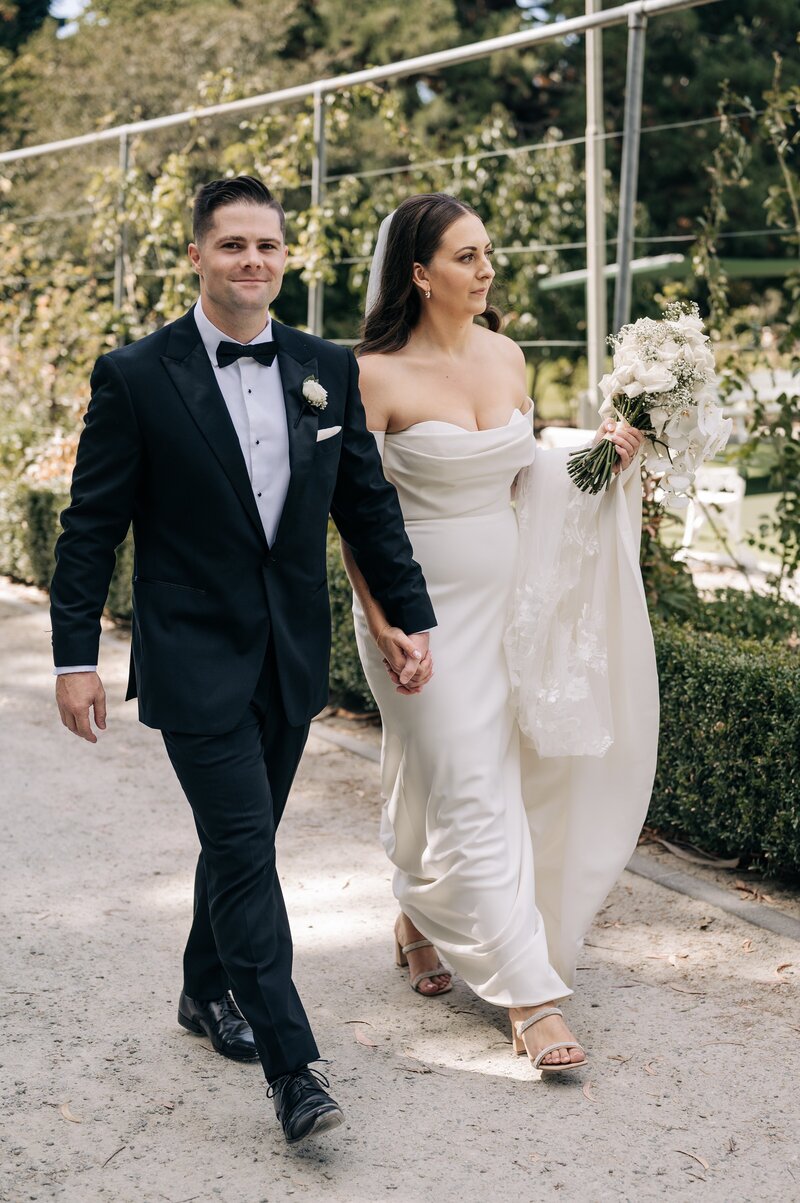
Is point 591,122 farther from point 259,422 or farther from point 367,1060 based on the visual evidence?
point 367,1060

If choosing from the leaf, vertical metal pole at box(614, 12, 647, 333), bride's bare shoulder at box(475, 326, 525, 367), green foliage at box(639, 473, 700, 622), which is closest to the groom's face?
bride's bare shoulder at box(475, 326, 525, 367)

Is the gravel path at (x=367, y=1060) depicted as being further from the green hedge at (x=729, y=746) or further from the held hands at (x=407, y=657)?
the held hands at (x=407, y=657)

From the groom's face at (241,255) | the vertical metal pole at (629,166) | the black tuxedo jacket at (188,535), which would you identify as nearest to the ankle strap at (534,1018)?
the black tuxedo jacket at (188,535)

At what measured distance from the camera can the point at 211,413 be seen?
3016mm

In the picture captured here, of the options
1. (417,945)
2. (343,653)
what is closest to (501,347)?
(417,945)

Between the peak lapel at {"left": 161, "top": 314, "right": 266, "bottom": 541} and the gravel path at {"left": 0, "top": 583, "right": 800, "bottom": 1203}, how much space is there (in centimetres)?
136

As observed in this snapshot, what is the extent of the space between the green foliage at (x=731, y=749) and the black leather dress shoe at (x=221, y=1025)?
188cm

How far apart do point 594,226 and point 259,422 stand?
6.36 metres

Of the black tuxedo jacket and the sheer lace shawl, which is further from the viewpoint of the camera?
the sheer lace shawl

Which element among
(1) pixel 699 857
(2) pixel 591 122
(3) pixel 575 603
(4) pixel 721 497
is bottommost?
(1) pixel 699 857

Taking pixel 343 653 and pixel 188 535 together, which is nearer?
pixel 188 535

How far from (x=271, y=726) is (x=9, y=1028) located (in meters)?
1.14

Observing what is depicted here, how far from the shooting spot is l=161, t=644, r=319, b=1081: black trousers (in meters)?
3.00

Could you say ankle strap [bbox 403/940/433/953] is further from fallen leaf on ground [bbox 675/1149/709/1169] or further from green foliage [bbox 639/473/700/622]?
green foliage [bbox 639/473/700/622]
